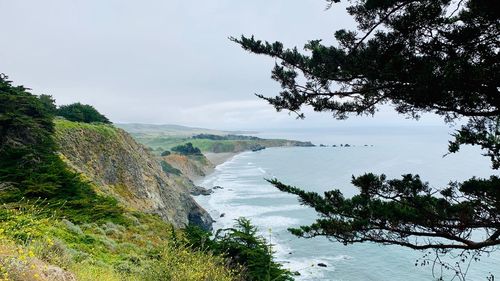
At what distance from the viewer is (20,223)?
8180mm

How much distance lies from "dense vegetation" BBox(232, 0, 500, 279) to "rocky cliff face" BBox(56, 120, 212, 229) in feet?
63.0

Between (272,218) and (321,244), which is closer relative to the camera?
(321,244)

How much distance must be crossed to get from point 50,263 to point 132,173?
26.6 meters

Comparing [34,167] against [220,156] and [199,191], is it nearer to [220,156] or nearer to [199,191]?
[199,191]

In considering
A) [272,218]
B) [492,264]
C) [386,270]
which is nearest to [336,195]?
[386,270]

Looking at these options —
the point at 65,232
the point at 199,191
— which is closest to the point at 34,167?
the point at 65,232

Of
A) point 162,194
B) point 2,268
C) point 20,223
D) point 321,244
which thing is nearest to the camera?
point 2,268

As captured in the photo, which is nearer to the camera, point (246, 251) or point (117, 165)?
point (246, 251)

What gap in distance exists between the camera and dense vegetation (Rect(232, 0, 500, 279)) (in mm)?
7004

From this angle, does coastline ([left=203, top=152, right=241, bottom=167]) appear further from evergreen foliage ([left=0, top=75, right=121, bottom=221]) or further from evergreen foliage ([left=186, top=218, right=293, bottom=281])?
evergreen foliage ([left=186, top=218, right=293, bottom=281])

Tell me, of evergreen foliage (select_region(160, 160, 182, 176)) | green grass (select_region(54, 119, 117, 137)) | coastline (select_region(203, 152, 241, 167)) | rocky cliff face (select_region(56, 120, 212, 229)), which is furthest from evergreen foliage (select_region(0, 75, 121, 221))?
coastline (select_region(203, 152, 241, 167))

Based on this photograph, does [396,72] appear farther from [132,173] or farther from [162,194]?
[162,194]

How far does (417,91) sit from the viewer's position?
7.37 m

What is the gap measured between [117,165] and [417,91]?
28655 mm
